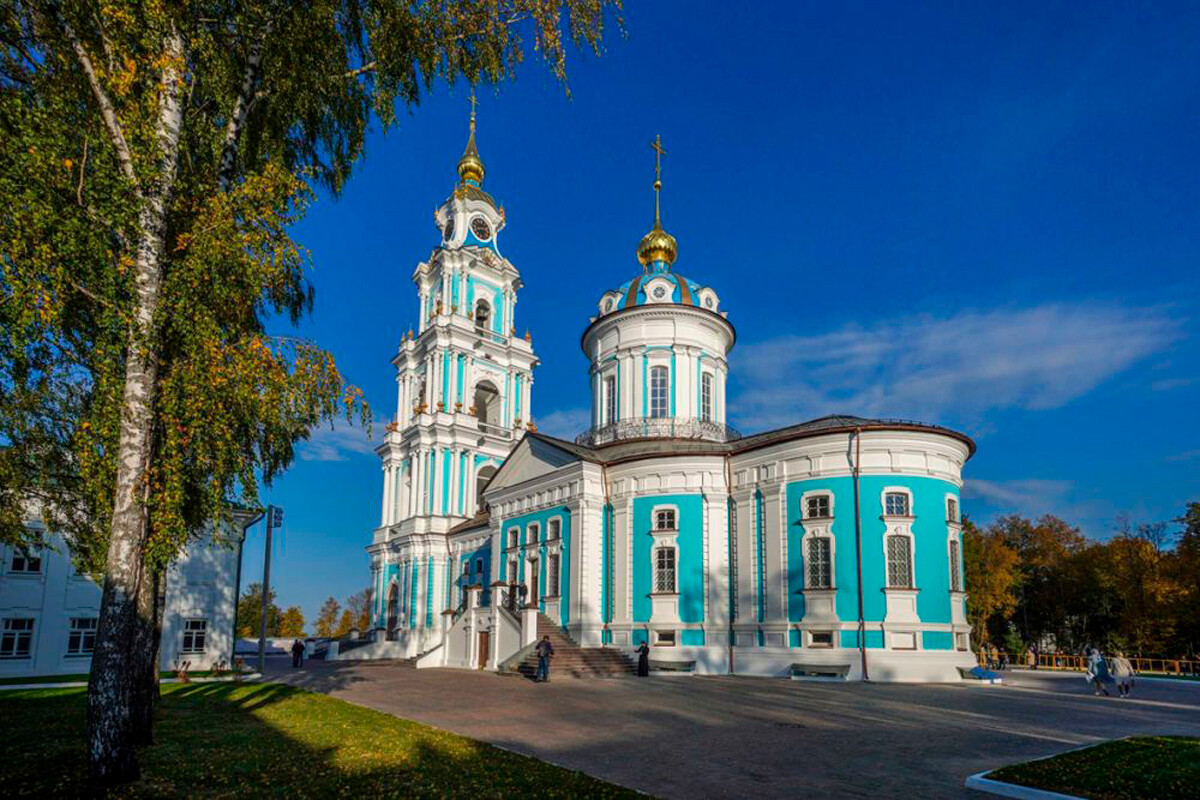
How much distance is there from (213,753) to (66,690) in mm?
14624

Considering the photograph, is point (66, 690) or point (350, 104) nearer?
point (350, 104)

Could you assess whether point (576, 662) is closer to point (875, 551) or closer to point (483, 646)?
point (483, 646)

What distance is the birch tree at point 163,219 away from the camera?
8906mm

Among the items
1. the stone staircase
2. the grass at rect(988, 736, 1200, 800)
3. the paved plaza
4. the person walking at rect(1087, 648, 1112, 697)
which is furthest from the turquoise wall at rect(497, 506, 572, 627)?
the grass at rect(988, 736, 1200, 800)

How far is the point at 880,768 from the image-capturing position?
1009 centimetres

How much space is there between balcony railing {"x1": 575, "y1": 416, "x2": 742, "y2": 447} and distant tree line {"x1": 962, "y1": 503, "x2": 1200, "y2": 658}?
1857 centimetres

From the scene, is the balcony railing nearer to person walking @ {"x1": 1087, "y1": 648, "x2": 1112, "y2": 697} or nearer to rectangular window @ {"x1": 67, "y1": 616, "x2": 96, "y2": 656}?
person walking @ {"x1": 1087, "y1": 648, "x2": 1112, "y2": 697}

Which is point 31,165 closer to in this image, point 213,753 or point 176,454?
point 176,454

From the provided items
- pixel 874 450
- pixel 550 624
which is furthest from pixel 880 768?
pixel 550 624

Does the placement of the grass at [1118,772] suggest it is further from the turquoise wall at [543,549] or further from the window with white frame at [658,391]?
the window with white frame at [658,391]

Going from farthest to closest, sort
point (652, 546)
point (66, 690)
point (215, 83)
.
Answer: point (652, 546)
point (66, 690)
point (215, 83)

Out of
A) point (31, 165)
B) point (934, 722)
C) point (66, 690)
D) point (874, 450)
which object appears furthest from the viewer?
point (874, 450)

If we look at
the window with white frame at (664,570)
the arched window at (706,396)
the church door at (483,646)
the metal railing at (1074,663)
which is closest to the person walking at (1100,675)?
the window with white frame at (664,570)

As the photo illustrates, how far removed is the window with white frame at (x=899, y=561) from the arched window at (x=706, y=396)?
1217cm
